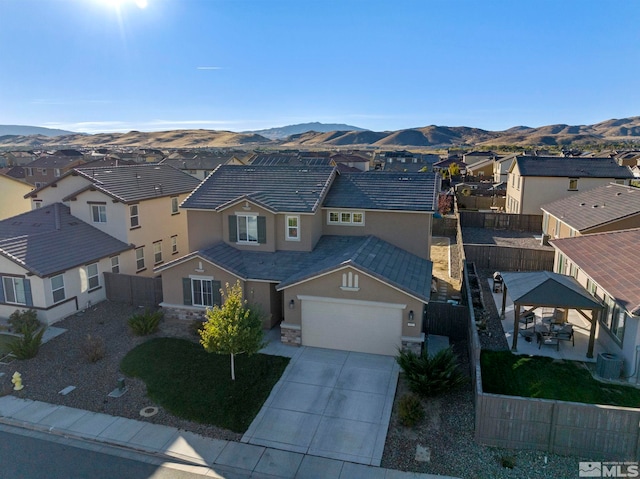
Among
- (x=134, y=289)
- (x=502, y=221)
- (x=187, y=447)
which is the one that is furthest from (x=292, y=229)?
(x=502, y=221)

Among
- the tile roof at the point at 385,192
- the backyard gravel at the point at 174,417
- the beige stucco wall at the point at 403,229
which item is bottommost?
the backyard gravel at the point at 174,417

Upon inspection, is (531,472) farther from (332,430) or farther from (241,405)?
(241,405)

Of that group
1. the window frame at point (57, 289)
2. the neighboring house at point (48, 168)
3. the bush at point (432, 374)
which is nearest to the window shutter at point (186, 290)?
the window frame at point (57, 289)

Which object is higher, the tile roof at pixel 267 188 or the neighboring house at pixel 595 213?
the tile roof at pixel 267 188

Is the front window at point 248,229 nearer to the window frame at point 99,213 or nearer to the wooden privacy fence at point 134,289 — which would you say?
the wooden privacy fence at point 134,289

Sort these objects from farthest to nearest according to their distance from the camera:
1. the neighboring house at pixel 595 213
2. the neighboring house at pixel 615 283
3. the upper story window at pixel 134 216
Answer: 1. the neighboring house at pixel 595 213
2. the upper story window at pixel 134 216
3. the neighboring house at pixel 615 283

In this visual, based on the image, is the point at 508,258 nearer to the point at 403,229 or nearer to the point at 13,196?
the point at 403,229

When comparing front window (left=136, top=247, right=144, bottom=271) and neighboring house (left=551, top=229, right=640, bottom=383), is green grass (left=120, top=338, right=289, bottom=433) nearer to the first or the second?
front window (left=136, top=247, right=144, bottom=271)
